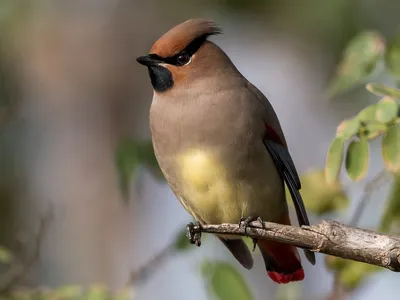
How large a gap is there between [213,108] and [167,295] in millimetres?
3109

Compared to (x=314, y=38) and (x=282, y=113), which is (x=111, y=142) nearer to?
(x=282, y=113)

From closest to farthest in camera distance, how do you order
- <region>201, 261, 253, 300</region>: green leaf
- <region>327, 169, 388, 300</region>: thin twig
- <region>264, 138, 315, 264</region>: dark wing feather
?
<region>327, 169, 388, 300</region>: thin twig → <region>201, 261, 253, 300</region>: green leaf → <region>264, 138, 315, 264</region>: dark wing feather

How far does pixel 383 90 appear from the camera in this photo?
3682 millimetres

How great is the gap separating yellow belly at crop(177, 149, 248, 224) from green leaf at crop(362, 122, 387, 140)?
0.66 m

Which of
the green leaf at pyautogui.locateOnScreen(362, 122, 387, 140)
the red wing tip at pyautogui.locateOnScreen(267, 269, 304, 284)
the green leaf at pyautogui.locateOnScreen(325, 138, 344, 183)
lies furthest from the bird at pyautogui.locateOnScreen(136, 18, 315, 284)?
the green leaf at pyautogui.locateOnScreen(362, 122, 387, 140)

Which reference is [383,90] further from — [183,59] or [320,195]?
[183,59]

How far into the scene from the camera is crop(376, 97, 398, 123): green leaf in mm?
3596

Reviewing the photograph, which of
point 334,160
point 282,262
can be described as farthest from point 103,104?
point 334,160

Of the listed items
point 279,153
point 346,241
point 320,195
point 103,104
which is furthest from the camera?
point 103,104

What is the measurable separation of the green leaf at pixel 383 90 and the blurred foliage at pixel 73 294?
1.21 metres

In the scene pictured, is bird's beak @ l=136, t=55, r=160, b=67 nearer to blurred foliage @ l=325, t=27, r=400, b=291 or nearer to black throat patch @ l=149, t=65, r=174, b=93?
black throat patch @ l=149, t=65, r=174, b=93

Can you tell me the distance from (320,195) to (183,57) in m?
0.76

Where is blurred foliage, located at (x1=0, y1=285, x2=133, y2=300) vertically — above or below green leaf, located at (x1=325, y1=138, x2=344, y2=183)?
below

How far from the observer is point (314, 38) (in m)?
9.62
